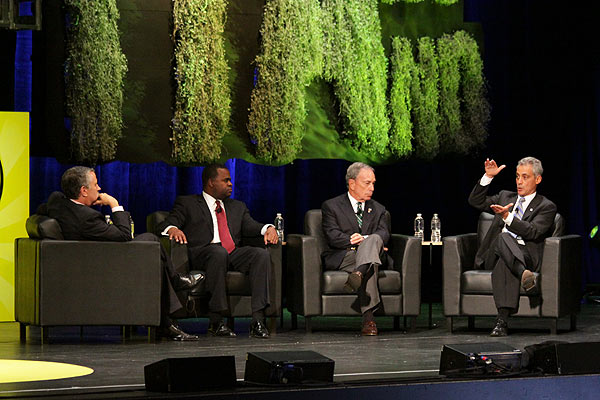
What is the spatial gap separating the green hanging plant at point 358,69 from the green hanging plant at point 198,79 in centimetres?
95

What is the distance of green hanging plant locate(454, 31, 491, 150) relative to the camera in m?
9.07

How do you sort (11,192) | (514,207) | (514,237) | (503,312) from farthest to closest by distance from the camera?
(11,192), (514,207), (514,237), (503,312)

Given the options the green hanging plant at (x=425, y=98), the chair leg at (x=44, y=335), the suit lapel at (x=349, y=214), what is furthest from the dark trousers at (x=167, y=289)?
the green hanging plant at (x=425, y=98)

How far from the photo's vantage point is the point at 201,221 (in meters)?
7.16

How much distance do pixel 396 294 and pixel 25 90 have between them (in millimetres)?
3185

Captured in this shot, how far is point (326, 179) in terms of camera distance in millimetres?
8961

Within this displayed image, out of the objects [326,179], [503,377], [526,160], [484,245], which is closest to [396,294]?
[484,245]

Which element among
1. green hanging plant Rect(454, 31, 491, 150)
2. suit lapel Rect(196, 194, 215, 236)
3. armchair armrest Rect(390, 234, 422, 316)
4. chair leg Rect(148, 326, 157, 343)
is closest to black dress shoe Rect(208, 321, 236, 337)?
chair leg Rect(148, 326, 157, 343)

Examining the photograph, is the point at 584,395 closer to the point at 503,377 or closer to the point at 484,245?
the point at 503,377

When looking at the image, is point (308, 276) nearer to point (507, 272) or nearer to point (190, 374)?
point (507, 272)

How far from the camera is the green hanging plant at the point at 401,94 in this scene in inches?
352

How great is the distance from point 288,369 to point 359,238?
3.32 m

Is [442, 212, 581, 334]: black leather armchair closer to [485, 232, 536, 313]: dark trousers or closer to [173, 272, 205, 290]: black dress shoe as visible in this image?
[485, 232, 536, 313]: dark trousers

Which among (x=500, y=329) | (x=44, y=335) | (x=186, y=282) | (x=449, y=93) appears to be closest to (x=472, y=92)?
(x=449, y=93)
